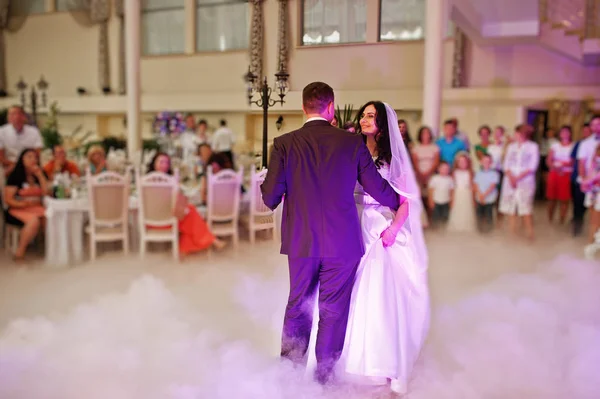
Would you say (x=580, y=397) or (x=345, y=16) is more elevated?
(x=345, y=16)

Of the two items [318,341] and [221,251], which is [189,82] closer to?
[221,251]

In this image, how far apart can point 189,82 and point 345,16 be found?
350 centimetres

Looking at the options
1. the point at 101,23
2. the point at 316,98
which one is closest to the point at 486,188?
the point at 316,98

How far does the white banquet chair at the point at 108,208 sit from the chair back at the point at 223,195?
2.06 ft

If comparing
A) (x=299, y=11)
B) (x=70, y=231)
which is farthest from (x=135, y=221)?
(x=299, y=11)

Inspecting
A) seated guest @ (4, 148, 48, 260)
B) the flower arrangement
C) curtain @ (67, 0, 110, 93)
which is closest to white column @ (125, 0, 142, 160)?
the flower arrangement

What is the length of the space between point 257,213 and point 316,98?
2266 millimetres

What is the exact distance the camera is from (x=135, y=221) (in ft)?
15.5

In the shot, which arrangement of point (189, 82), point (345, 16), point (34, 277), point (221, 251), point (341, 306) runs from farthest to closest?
point (189, 82)
point (221, 251)
point (34, 277)
point (345, 16)
point (341, 306)

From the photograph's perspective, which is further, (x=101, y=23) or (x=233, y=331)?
(x=101, y=23)

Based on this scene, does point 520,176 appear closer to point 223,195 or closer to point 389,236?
point 223,195

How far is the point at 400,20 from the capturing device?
129 inches

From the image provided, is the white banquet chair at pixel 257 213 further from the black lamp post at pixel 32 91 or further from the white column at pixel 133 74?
the black lamp post at pixel 32 91

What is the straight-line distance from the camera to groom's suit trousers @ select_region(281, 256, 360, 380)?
7.31 feet
